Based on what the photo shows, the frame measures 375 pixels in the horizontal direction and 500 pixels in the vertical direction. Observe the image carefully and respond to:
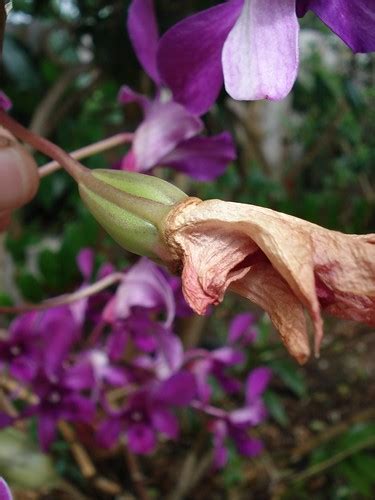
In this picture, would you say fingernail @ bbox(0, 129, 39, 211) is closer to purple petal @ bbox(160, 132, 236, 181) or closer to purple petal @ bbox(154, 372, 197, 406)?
purple petal @ bbox(160, 132, 236, 181)

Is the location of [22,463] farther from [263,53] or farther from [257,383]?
[263,53]

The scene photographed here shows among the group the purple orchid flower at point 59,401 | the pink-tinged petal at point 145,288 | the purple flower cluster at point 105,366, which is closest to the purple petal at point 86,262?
the purple flower cluster at point 105,366

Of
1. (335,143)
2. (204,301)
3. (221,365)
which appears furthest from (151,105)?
(335,143)

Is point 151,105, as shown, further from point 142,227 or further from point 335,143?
point 335,143

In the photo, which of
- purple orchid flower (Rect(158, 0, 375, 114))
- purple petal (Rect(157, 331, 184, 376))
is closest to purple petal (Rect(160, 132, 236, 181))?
purple orchid flower (Rect(158, 0, 375, 114))

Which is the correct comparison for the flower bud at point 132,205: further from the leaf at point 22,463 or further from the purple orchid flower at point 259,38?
the leaf at point 22,463
